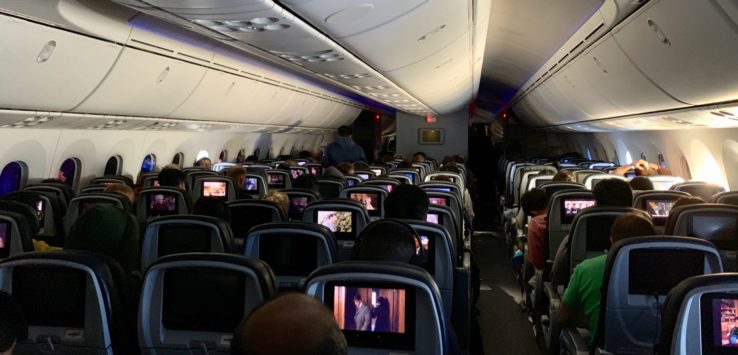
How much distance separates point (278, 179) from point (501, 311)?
562 centimetres

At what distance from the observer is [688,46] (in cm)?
649

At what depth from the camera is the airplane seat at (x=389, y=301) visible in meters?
3.04

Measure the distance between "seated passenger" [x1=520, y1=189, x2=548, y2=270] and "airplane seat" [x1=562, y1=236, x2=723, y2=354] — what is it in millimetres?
2996

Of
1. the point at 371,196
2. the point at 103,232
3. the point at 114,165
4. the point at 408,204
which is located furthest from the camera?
the point at 114,165

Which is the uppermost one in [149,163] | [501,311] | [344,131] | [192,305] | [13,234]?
[344,131]

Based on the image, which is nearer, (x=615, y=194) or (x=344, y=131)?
(x=615, y=194)

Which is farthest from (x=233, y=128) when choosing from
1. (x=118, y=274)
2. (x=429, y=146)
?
(x=118, y=274)

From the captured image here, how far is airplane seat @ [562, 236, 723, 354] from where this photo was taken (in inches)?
168

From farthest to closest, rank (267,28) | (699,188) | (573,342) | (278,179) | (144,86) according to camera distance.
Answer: (278,179) < (144,86) < (699,188) < (267,28) < (573,342)

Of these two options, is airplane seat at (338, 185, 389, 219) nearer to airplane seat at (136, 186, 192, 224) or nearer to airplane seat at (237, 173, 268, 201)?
airplane seat at (136, 186, 192, 224)

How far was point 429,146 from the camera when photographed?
87.1 feet

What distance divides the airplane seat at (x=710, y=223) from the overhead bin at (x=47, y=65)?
585 centimetres

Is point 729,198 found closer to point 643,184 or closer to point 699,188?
point 643,184

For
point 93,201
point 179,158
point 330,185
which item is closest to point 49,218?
point 93,201
